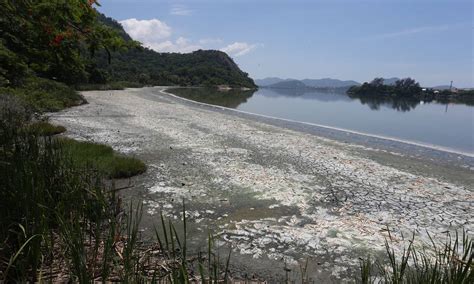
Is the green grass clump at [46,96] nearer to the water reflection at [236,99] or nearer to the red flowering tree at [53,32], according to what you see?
the red flowering tree at [53,32]

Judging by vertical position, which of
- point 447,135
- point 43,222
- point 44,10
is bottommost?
point 447,135

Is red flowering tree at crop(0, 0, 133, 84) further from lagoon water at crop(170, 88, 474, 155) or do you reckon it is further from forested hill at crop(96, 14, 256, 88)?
forested hill at crop(96, 14, 256, 88)

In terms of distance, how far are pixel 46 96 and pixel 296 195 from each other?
25553mm

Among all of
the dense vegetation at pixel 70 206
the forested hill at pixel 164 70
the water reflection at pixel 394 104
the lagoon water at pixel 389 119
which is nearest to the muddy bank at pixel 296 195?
the dense vegetation at pixel 70 206

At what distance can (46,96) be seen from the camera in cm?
2842

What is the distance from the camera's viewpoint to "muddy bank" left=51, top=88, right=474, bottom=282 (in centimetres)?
661

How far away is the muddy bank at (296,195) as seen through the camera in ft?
21.7

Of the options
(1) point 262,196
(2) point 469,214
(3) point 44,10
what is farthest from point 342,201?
(3) point 44,10

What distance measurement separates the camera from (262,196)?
9.43m

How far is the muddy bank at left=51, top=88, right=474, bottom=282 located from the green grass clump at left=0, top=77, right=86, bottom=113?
9.61 metres

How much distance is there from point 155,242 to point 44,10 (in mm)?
4584

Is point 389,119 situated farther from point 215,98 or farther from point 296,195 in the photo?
point 296,195

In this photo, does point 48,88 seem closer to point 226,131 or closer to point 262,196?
point 226,131

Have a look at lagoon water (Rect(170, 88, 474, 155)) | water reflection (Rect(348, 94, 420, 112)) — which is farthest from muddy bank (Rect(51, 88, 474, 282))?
water reflection (Rect(348, 94, 420, 112))
